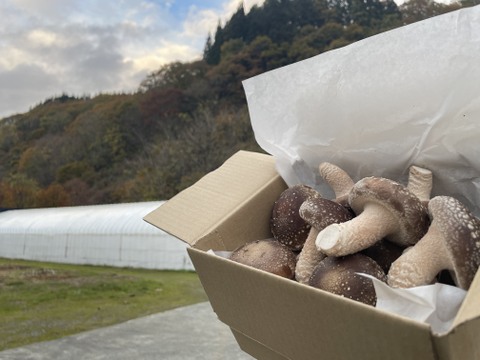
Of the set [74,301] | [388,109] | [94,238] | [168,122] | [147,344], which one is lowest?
[94,238]

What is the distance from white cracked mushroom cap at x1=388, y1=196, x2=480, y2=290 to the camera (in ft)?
2.68

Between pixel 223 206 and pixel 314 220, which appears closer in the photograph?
pixel 314 220

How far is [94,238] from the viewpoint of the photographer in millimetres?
10992

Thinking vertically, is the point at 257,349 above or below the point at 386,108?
below

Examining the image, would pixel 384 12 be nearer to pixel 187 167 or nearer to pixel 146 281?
pixel 187 167

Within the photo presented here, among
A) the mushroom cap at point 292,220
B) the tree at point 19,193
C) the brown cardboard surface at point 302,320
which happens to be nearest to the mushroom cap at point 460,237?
the brown cardboard surface at point 302,320

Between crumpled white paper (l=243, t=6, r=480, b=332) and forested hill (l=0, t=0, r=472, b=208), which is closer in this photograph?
crumpled white paper (l=243, t=6, r=480, b=332)

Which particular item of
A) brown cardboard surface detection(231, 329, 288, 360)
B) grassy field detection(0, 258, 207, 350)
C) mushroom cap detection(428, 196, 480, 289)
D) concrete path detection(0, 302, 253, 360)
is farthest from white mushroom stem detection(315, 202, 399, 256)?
grassy field detection(0, 258, 207, 350)

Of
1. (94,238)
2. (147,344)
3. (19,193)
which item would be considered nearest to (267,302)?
(147,344)

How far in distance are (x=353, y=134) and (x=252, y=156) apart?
339 mm

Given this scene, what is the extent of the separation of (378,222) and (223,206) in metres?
0.39

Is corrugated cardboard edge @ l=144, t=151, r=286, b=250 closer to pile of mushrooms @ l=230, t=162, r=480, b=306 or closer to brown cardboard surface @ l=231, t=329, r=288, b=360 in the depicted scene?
pile of mushrooms @ l=230, t=162, r=480, b=306

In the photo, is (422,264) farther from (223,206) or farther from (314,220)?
(223,206)

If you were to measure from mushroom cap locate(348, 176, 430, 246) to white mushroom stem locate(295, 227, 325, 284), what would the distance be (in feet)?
0.41
